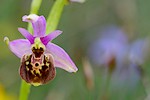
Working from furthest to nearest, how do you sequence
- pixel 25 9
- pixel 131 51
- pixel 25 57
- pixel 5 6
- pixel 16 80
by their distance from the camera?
pixel 25 9 → pixel 5 6 → pixel 16 80 → pixel 131 51 → pixel 25 57

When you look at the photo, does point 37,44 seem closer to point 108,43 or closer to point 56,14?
point 56,14

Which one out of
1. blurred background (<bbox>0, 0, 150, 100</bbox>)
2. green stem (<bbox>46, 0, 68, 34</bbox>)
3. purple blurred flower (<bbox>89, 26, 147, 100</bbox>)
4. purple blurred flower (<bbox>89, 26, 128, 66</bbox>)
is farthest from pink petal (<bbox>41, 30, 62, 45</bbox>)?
purple blurred flower (<bbox>89, 26, 128, 66</bbox>)

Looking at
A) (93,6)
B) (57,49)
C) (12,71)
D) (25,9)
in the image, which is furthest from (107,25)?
(57,49)

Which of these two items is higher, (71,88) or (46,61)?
(46,61)

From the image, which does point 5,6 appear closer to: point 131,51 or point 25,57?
point 131,51

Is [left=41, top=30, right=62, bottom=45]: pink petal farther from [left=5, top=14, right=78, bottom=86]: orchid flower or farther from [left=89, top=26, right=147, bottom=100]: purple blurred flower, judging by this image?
[left=89, top=26, right=147, bottom=100]: purple blurred flower

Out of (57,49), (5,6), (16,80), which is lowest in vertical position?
(16,80)

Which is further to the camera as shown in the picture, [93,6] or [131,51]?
[93,6]
